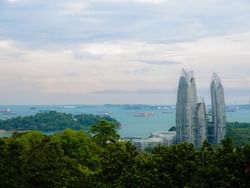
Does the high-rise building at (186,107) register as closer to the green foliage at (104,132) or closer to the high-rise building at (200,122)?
the high-rise building at (200,122)

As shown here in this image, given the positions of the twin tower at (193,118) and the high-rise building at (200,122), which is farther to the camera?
A: the twin tower at (193,118)

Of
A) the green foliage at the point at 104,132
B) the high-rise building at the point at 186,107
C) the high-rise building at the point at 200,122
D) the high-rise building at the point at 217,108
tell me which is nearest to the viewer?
the green foliage at the point at 104,132

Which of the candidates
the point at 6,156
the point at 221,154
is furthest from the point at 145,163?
the point at 6,156

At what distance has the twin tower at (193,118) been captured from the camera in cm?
7562

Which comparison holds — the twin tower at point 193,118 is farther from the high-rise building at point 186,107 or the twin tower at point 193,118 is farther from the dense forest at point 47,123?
the dense forest at point 47,123

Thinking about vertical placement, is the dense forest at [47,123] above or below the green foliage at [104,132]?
below

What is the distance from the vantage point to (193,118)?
76.9 metres

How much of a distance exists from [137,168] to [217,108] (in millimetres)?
68021

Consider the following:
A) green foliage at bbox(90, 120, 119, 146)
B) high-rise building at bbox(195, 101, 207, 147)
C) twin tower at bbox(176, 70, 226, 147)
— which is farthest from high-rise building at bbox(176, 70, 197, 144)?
green foliage at bbox(90, 120, 119, 146)

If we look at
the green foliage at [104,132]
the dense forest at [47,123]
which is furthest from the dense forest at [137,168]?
the dense forest at [47,123]

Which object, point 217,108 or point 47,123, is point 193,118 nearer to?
point 217,108

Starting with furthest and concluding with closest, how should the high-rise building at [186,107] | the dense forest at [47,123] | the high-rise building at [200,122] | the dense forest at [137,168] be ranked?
the dense forest at [47,123], the high-rise building at [186,107], the high-rise building at [200,122], the dense forest at [137,168]

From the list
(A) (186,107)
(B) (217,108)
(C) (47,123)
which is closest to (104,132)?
(A) (186,107)

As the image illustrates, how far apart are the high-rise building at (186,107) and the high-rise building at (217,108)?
15.7ft
